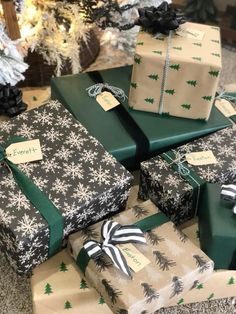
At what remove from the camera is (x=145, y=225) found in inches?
43.1

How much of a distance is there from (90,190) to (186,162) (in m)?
0.29

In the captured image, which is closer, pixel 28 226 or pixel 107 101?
pixel 28 226

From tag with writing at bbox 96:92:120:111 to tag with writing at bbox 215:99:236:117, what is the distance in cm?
32

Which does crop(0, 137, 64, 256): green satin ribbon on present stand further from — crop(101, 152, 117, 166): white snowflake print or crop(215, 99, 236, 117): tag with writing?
crop(215, 99, 236, 117): tag with writing

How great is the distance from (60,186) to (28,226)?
129mm

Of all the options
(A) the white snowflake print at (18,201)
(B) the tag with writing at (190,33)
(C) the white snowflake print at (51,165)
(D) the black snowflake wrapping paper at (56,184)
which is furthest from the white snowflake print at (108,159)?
(B) the tag with writing at (190,33)

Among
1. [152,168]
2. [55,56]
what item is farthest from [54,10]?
[152,168]

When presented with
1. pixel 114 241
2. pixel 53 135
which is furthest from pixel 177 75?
pixel 114 241

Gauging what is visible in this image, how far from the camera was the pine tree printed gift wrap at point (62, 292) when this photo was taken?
1040 mm

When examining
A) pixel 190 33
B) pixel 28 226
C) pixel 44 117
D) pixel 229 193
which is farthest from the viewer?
pixel 190 33

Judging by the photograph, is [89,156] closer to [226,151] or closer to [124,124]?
[124,124]

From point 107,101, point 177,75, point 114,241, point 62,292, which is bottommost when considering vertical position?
point 62,292

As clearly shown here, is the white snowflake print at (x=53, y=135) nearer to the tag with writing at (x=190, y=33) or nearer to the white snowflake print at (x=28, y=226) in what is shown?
the white snowflake print at (x=28, y=226)

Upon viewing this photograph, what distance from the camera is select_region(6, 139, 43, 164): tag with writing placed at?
1.09 m
